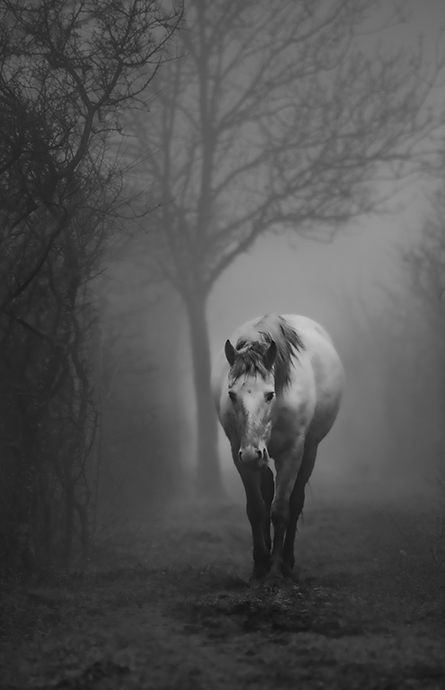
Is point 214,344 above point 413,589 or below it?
above

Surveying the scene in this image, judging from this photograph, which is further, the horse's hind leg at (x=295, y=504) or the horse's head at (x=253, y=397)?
the horse's hind leg at (x=295, y=504)

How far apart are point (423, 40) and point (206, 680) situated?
1260cm

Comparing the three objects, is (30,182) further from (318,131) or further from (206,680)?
(318,131)

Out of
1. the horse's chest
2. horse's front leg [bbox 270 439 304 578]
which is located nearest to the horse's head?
the horse's chest

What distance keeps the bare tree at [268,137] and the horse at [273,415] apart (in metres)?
6.19

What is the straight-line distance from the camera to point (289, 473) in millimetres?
5867

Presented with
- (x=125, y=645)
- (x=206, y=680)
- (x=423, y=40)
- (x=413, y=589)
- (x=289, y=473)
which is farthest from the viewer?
(x=423, y=40)

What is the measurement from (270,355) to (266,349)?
9 cm

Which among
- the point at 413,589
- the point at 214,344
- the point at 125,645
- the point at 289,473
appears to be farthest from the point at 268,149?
the point at 125,645

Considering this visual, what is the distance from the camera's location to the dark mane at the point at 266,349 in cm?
531

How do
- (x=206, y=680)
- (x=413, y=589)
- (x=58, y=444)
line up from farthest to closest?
(x=58, y=444)
(x=413, y=589)
(x=206, y=680)

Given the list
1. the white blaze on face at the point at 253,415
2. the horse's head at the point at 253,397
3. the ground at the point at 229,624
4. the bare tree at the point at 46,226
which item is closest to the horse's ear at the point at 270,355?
the horse's head at the point at 253,397

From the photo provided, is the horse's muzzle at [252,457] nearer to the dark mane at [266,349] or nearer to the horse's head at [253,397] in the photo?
the horse's head at [253,397]

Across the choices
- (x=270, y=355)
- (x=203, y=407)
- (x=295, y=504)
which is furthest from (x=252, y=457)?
(x=203, y=407)
